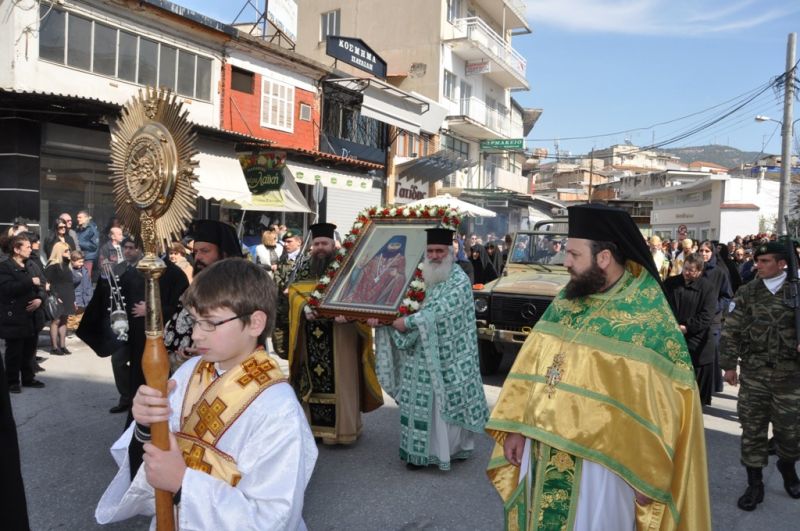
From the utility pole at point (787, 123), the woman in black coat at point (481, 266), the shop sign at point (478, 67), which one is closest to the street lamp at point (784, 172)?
the utility pole at point (787, 123)

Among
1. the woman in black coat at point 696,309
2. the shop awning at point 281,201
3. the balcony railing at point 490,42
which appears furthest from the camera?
the balcony railing at point 490,42

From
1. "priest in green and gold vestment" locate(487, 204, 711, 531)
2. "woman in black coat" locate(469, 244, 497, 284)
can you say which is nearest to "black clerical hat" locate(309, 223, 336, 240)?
"priest in green and gold vestment" locate(487, 204, 711, 531)

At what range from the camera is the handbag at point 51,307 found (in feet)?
28.8

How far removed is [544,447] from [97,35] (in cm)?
1520

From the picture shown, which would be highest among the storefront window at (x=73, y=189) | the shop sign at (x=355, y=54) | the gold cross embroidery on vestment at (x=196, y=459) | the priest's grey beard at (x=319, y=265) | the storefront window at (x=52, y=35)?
the shop sign at (x=355, y=54)

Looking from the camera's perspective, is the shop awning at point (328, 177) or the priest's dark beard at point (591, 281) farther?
the shop awning at point (328, 177)

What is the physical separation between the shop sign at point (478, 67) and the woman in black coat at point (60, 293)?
27.0 m

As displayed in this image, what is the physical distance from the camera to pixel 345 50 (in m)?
22.3

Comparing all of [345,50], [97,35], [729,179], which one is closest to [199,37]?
[97,35]

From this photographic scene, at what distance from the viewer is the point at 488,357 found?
30.1ft

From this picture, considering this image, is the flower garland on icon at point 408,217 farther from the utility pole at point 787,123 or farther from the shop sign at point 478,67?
the shop sign at point 478,67

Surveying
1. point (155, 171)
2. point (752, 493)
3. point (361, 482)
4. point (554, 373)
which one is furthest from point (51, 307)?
point (752, 493)

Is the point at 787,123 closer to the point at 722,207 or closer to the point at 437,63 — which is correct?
the point at 437,63

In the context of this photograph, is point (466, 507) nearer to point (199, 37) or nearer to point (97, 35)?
point (97, 35)
